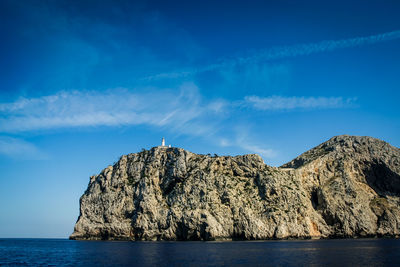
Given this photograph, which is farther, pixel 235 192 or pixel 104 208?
pixel 104 208

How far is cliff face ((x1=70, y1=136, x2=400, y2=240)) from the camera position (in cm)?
11569

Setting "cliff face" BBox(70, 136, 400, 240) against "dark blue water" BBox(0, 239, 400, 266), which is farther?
"cliff face" BBox(70, 136, 400, 240)

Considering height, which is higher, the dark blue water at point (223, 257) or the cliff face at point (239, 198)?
the cliff face at point (239, 198)

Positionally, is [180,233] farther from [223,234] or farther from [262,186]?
[262,186]

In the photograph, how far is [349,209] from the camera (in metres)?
133

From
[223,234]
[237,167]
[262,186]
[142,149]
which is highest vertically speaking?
[142,149]

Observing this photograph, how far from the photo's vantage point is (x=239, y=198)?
4820 inches

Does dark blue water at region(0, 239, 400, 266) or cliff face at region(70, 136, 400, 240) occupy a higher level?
cliff face at region(70, 136, 400, 240)

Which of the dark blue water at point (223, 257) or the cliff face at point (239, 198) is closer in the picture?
the dark blue water at point (223, 257)

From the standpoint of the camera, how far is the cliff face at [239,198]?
116 meters

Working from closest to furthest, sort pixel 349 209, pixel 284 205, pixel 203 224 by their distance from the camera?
pixel 203 224, pixel 284 205, pixel 349 209

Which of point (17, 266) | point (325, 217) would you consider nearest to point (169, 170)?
point (325, 217)

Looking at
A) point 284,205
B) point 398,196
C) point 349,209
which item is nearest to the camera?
point 284,205

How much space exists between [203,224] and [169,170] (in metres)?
35.4
